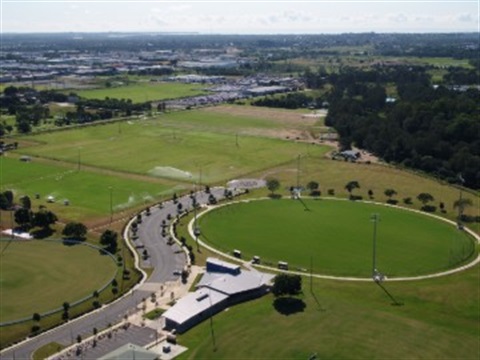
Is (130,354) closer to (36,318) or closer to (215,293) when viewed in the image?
(36,318)

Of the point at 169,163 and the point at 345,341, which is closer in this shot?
the point at 345,341

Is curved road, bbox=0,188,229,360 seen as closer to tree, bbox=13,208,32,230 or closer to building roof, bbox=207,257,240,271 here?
building roof, bbox=207,257,240,271

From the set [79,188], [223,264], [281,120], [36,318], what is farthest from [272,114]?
[36,318]

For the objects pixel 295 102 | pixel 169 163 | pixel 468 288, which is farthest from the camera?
pixel 295 102

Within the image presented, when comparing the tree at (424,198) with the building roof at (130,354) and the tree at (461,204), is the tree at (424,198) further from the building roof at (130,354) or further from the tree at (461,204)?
the building roof at (130,354)

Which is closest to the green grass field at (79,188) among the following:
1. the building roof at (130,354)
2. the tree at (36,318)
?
the tree at (36,318)

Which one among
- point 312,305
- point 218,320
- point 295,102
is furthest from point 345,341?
point 295,102

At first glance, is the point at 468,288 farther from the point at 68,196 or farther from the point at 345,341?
the point at 68,196
